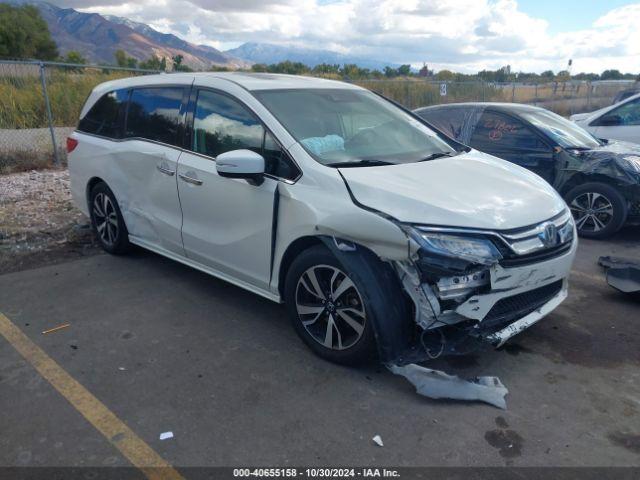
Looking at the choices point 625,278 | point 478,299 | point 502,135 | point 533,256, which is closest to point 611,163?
point 502,135

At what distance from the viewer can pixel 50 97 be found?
12.5 m

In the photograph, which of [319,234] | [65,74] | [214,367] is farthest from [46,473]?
[65,74]

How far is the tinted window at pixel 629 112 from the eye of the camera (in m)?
8.27

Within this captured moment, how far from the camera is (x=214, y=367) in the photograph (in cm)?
350

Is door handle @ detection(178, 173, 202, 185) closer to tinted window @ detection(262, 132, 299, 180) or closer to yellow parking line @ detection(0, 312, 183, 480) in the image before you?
tinted window @ detection(262, 132, 299, 180)

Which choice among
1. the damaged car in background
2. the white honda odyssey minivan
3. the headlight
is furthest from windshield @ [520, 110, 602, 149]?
the headlight

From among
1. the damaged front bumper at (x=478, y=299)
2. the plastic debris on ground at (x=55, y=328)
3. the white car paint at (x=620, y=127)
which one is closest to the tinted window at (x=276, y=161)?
the damaged front bumper at (x=478, y=299)

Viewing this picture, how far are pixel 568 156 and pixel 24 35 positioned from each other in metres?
53.1

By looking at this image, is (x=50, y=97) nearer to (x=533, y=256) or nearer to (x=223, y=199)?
(x=223, y=199)

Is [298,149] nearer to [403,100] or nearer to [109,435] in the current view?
[109,435]

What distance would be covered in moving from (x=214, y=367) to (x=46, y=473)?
116cm

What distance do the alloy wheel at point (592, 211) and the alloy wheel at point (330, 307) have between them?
4410 mm

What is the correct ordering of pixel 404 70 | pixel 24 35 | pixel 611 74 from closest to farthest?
pixel 404 70
pixel 24 35
pixel 611 74

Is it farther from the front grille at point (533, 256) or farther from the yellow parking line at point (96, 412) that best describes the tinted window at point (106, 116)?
the front grille at point (533, 256)
